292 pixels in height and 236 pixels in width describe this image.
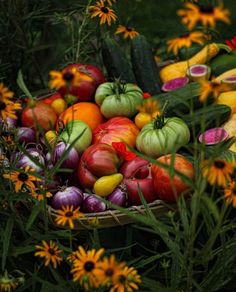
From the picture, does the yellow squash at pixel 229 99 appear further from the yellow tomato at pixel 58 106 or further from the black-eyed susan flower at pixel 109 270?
the black-eyed susan flower at pixel 109 270

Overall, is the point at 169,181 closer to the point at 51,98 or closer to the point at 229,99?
the point at 229,99

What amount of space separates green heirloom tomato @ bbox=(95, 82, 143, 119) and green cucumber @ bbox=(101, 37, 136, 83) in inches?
9.3

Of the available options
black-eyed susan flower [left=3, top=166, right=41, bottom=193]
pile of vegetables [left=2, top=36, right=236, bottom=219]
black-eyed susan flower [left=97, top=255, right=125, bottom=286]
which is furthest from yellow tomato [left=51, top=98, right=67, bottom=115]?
black-eyed susan flower [left=97, top=255, right=125, bottom=286]

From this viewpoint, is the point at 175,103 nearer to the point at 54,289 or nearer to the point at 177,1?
the point at 54,289

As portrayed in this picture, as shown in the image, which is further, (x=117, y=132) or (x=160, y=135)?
(x=117, y=132)

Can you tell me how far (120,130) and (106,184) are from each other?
30 centimetres

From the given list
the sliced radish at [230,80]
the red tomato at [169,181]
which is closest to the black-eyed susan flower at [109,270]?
the red tomato at [169,181]

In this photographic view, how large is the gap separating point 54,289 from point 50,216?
325 millimetres

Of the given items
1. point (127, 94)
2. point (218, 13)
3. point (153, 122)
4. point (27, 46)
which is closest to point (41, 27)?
point (27, 46)

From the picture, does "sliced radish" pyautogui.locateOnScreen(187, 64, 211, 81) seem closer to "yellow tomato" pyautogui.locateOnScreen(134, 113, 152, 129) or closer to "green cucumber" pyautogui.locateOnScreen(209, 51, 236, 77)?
"green cucumber" pyautogui.locateOnScreen(209, 51, 236, 77)

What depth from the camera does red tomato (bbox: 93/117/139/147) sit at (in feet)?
6.35

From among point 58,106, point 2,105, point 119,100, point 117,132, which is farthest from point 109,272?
point 58,106

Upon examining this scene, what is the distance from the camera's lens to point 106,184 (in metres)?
1.73

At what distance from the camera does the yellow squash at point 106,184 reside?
1.73 metres
